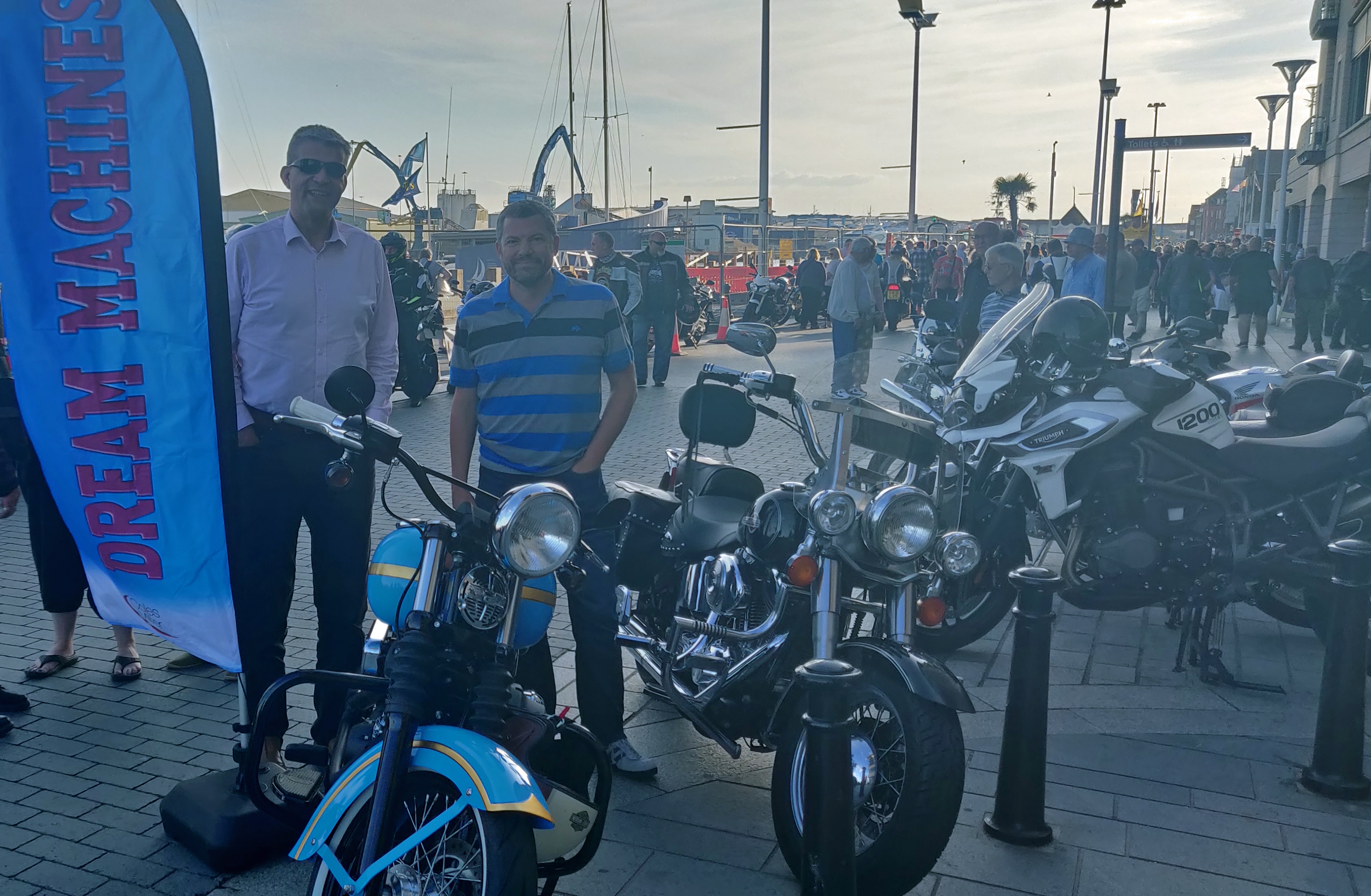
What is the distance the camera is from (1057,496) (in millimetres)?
5043

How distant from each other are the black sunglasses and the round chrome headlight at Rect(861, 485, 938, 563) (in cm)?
201

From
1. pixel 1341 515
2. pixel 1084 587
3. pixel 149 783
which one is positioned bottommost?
pixel 149 783

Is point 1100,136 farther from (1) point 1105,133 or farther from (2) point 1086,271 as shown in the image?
(2) point 1086,271

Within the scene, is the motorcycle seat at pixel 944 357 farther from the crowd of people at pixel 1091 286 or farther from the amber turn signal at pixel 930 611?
the amber turn signal at pixel 930 611

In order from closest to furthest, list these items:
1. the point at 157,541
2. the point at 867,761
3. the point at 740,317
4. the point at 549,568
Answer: the point at 549,568
the point at 867,761
the point at 157,541
the point at 740,317

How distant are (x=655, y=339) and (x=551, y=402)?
11182 millimetres

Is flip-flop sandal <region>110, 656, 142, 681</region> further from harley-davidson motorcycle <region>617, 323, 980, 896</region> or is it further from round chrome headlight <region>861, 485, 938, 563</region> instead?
round chrome headlight <region>861, 485, 938, 563</region>

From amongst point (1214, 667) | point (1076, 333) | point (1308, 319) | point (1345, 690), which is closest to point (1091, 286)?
point (1076, 333)

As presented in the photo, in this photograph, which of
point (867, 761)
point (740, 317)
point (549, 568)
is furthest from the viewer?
point (740, 317)

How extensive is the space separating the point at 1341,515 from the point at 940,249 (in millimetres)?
21668

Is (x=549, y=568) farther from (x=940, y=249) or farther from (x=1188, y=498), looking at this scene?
(x=940, y=249)

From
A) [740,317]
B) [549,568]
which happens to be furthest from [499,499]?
[740,317]

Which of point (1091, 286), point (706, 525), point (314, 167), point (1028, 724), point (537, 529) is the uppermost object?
point (314, 167)

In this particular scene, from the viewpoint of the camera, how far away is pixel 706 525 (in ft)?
13.0
